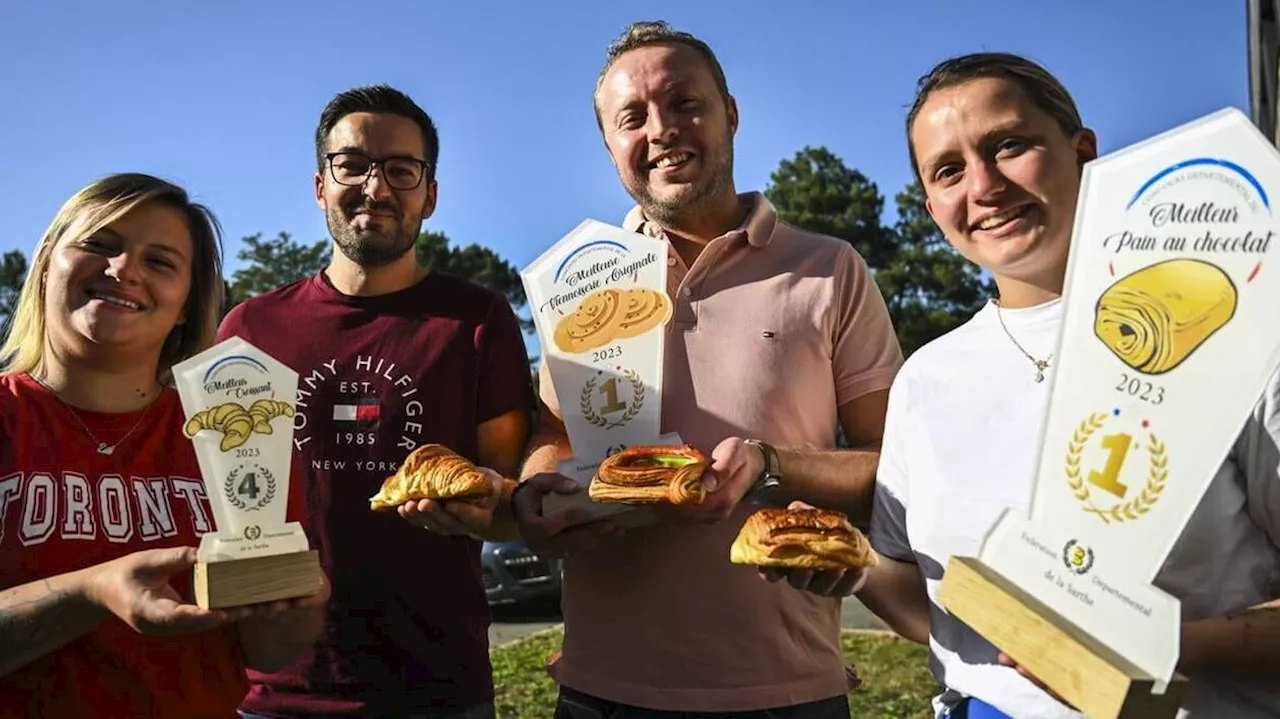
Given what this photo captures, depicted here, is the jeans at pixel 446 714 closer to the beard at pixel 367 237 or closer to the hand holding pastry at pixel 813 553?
the hand holding pastry at pixel 813 553

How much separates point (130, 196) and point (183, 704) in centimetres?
147

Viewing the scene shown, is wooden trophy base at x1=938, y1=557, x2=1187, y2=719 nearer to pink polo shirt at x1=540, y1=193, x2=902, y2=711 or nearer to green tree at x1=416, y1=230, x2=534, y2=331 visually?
pink polo shirt at x1=540, y1=193, x2=902, y2=711

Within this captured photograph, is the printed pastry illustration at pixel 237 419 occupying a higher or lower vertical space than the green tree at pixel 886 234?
lower


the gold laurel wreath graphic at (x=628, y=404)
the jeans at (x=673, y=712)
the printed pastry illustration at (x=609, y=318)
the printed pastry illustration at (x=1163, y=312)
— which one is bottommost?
→ the jeans at (x=673, y=712)

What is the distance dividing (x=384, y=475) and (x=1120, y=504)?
2.35 m

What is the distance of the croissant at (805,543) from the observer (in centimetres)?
230

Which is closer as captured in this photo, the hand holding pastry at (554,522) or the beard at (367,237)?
the hand holding pastry at (554,522)

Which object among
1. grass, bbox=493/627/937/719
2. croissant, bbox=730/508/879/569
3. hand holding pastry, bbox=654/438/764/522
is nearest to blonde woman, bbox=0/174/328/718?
hand holding pastry, bbox=654/438/764/522

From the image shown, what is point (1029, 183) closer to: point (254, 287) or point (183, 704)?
point (183, 704)

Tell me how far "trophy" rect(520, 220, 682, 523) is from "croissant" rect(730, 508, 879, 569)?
0.53 metres

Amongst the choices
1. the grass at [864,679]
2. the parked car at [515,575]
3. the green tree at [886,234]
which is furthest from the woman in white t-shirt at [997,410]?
the green tree at [886,234]

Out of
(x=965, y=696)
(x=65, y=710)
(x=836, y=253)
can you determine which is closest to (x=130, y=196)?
(x=65, y=710)

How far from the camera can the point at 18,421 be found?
2.57 metres

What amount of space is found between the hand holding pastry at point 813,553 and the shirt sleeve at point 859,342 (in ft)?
2.56
